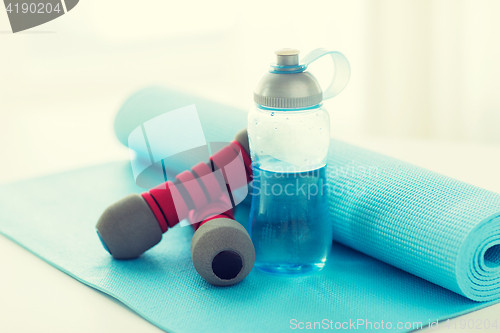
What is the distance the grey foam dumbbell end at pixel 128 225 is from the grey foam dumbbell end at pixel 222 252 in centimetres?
10

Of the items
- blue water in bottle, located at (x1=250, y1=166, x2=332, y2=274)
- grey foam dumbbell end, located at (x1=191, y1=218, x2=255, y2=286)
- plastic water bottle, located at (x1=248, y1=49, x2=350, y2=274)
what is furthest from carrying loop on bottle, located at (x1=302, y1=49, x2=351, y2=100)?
grey foam dumbbell end, located at (x1=191, y1=218, x2=255, y2=286)

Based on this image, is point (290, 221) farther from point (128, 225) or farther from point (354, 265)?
point (128, 225)

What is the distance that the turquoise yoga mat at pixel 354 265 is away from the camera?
0.77m

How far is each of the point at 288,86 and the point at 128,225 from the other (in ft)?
1.18

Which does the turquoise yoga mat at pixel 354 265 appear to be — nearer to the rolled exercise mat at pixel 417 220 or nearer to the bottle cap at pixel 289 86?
the rolled exercise mat at pixel 417 220

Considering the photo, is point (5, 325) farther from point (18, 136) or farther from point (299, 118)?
point (18, 136)

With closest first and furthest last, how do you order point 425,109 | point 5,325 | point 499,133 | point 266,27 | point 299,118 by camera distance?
point 5,325
point 299,118
point 499,133
point 425,109
point 266,27

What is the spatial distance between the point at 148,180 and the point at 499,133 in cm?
152

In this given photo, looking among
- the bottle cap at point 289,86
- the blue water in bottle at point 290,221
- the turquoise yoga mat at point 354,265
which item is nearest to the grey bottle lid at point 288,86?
the bottle cap at point 289,86

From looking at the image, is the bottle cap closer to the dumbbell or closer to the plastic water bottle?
the plastic water bottle

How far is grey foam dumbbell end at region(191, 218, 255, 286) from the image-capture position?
2.68ft

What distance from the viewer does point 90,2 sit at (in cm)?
278

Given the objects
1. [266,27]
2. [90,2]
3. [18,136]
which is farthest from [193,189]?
[90,2]

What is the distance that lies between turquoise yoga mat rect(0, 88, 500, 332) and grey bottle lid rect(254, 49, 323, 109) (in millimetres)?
226
